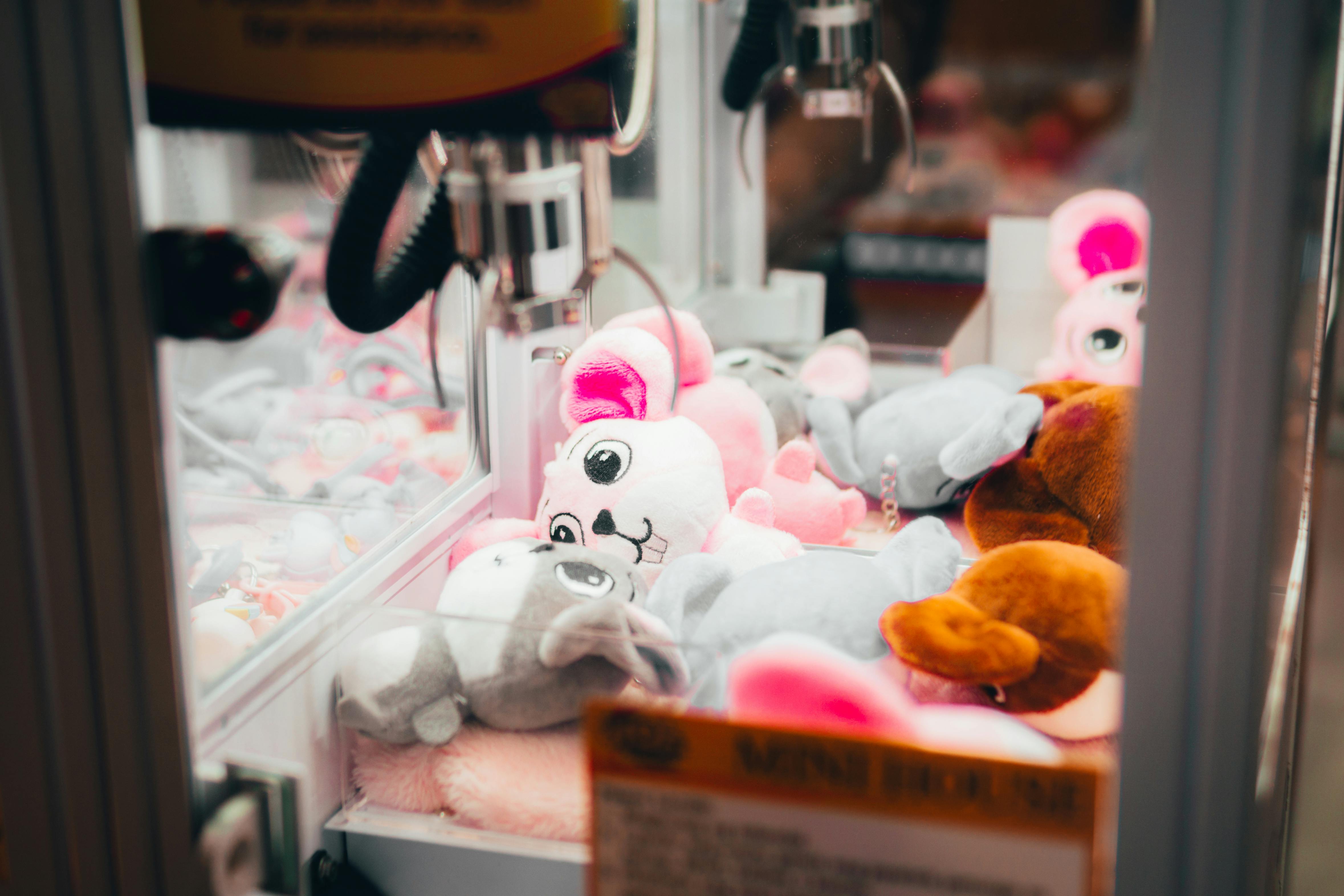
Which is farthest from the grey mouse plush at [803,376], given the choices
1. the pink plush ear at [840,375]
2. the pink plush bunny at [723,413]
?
the pink plush bunny at [723,413]

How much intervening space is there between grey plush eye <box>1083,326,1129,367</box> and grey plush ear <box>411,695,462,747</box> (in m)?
1.03

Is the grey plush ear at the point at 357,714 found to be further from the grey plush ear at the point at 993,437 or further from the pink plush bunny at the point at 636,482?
the grey plush ear at the point at 993,437

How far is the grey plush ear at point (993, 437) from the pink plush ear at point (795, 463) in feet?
0.51

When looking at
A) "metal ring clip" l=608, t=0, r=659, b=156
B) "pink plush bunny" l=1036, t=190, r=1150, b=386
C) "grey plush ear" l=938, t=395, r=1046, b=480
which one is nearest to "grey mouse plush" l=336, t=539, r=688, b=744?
"metal ring clip" l=608, t=0, r=659, b=156

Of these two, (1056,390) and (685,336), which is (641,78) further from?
(1056,390)

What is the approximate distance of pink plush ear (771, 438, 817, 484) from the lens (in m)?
1.21

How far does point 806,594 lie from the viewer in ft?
2.83

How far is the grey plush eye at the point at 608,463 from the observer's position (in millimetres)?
1019

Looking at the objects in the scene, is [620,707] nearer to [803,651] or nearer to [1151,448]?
[803,651]

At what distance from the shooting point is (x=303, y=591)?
3.16 feet

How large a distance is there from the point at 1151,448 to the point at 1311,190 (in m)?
0.14

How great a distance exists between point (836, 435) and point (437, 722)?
2.43ft

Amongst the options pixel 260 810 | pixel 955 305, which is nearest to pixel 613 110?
pixel 260 810

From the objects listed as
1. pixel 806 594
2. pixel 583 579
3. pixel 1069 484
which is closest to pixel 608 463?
pixel 583 579
